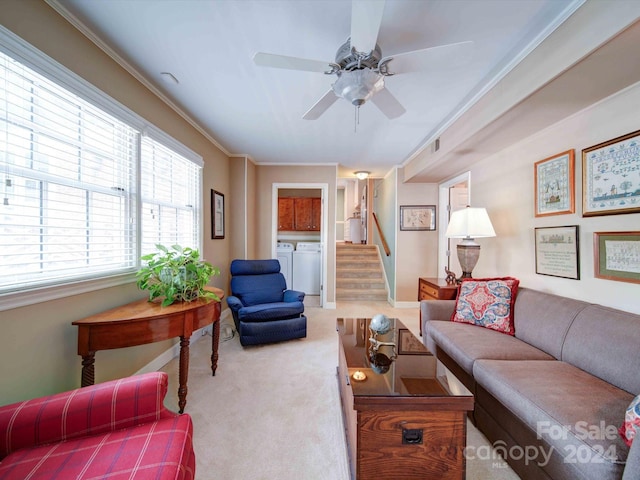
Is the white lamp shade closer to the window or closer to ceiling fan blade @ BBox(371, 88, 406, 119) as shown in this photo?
ceiling fan blade @ BBox(371, 88, 406, 119)

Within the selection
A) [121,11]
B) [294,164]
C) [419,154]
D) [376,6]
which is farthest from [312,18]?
[294,164]

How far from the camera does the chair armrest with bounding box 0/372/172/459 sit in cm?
94

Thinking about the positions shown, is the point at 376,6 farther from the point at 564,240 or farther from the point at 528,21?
the point at 564,240

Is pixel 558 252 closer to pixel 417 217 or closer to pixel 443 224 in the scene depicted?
pixel 443 224

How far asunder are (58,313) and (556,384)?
106 inches

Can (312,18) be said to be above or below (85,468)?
above

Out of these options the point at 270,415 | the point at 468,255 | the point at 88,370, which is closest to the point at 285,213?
the point at 468,255

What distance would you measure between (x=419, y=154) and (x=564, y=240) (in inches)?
86.0

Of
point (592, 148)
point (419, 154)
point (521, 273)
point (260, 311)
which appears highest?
point (419, 154)

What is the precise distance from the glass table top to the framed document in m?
1.35

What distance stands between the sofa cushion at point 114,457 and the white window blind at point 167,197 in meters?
1.55

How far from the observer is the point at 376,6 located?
1.10m

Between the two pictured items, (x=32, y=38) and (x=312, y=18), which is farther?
(x=312, y=18)

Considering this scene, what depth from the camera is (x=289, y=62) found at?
1449 millimetres
